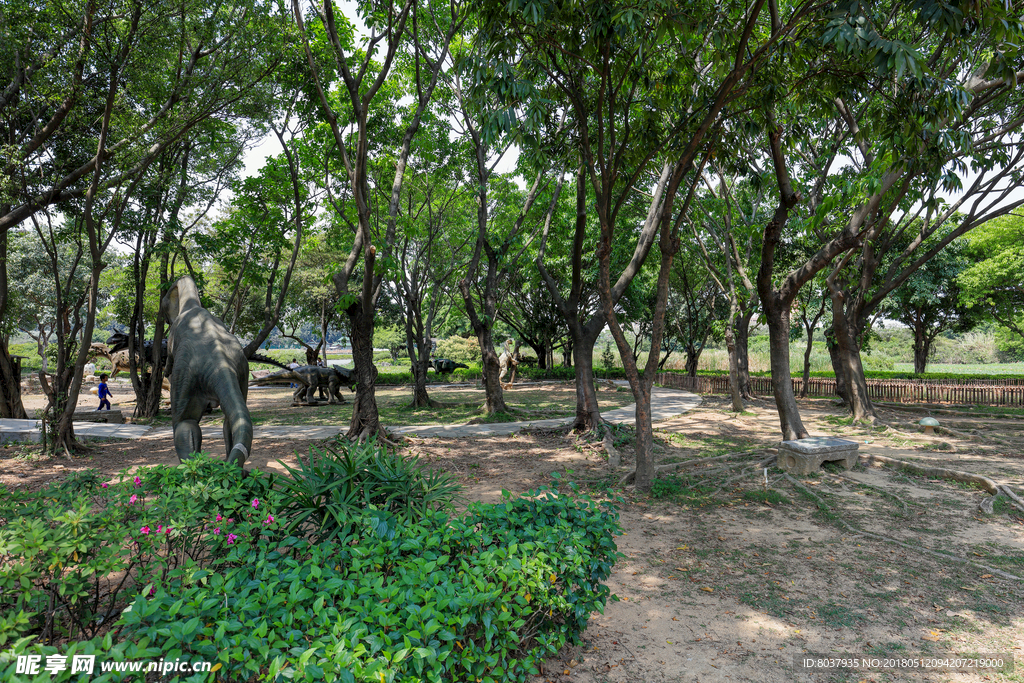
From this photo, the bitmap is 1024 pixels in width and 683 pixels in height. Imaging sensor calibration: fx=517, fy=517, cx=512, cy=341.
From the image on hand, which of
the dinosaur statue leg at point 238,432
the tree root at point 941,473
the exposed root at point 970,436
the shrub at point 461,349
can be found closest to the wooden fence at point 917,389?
the exposed root at point 970,436

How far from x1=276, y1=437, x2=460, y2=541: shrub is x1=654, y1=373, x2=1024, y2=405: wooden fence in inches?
805

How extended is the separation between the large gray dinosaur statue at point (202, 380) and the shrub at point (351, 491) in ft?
2.71

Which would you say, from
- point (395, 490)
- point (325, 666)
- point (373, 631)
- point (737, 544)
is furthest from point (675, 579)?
point (325, 666)

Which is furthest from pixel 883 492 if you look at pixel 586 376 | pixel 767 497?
pixel 586 376

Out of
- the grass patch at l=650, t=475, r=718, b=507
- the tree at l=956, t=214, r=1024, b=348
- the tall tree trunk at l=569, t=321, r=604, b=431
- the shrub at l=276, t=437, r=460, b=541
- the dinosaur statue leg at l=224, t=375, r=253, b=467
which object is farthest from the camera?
the tree at l=956, t=214, r=1024, b=348

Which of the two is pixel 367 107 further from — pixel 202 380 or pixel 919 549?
pixel 919 549

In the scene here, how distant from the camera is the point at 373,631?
2.18 m

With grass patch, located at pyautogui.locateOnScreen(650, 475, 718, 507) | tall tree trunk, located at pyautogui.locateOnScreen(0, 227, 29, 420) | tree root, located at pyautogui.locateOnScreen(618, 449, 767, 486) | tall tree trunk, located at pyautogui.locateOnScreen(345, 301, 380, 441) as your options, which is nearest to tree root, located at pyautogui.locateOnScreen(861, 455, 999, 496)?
tree root, located at pyautogui.locateOnScreen(618, 449, 767, 486)

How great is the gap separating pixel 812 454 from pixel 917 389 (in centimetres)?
1452

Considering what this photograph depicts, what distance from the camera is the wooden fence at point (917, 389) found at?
17.2 metres

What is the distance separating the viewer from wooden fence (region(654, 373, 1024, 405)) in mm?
17234

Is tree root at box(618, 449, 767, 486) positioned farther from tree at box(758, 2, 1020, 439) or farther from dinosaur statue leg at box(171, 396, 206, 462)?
dinosaur statue leg at box(171, 396, 206, 462)

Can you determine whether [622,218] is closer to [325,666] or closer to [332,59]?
[332,59]

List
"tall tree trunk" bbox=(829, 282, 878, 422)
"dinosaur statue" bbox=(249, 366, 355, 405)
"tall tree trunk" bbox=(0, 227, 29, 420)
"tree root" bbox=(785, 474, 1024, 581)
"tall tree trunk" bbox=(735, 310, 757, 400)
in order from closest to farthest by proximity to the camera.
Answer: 1. "tree root" bbox=(785, 474, 1024, 581)
2. "tall tree trunk" bbox=(0, 227, 29, 420)
3. "tall tree trunk" bbox=(829, 282, 878, 422)
4. "tall tree trunk" bbox=(735, 310, 757, 400)
5. "dinosaur statue" bbox=(249, 366, 355, 405)
